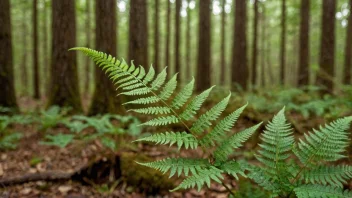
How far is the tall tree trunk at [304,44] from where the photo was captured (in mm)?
13250

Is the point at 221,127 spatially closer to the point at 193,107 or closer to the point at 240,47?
the point at 193,107

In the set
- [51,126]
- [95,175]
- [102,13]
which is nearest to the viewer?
[95,175]

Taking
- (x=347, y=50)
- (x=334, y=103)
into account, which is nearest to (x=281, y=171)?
(x=334, y=103)

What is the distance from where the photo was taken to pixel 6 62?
7391 millimetres

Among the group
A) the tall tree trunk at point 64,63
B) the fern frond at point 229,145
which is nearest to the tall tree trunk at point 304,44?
the tall tree trunk at point 64,63

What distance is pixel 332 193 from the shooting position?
6.85 feet

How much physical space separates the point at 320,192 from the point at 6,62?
25.1ft

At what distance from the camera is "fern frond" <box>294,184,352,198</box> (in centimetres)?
206

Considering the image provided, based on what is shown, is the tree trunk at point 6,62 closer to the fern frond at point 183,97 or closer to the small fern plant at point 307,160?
the fern frond at point 183,97

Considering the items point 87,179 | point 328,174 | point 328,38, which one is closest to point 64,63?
point 87,179

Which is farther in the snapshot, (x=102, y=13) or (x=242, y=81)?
(x=242, y=81)

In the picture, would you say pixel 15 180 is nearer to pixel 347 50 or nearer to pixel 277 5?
pixel 347 50

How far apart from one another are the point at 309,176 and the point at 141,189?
2.22 meters

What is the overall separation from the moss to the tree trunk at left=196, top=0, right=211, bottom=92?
874 cm
